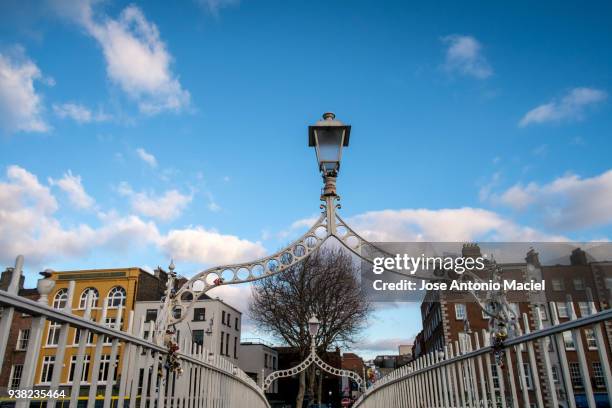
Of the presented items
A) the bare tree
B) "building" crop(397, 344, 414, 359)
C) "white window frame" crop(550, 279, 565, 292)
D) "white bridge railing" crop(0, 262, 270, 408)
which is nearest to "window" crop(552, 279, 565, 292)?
"white window frame" crop(550, 279, 565, 292)

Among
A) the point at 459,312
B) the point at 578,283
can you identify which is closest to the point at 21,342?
the point at 459,312

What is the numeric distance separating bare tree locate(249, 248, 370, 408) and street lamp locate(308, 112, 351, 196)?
22.9 metres

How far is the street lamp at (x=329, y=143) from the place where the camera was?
649 cm

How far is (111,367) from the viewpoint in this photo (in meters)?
3.48

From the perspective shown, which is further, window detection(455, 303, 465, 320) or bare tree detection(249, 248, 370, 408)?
window detection(455, 303, 465, 320)

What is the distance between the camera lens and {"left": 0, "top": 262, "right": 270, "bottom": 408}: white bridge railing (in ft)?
8.18

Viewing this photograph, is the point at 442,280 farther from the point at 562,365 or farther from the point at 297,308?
the point at 297,308

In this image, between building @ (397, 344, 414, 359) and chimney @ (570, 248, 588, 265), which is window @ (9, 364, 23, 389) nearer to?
chimney @ (570, 248, 588, 265)

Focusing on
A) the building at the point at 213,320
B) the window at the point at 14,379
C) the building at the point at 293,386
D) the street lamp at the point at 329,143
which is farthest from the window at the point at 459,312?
the street lamp at the point at 329,143

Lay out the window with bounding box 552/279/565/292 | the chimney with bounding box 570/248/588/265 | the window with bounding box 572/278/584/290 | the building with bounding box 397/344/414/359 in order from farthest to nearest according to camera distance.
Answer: the building with bounding box 397/344/414/359 < the window with bounding box 572/278/584/290 < the window with bounding box 552/279/565/292 < the chimney with bounding box 570/248/588/265

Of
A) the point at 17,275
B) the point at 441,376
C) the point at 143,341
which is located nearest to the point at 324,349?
the point at 441,376

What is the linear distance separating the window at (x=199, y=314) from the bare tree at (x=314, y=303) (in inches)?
447

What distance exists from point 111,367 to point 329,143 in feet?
13.9

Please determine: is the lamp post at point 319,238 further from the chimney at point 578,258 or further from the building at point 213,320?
Result: the building at point 213,320
